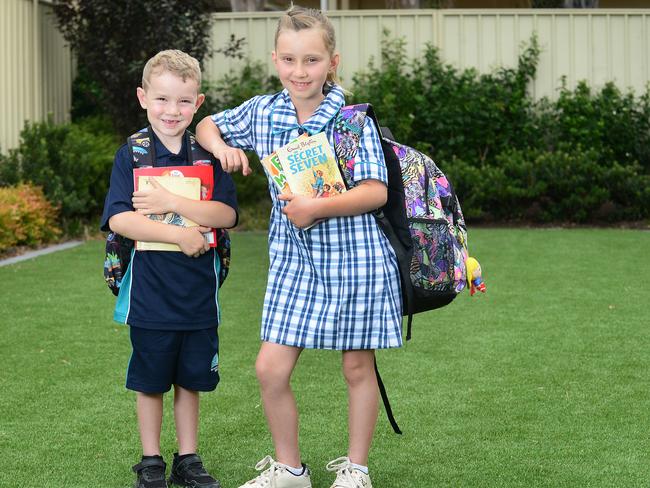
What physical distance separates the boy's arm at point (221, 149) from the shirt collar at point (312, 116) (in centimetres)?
14

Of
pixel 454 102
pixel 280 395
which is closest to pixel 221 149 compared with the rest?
pixel 280 395

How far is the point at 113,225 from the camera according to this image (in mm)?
3803

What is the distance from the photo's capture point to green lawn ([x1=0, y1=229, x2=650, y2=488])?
417 centimetres

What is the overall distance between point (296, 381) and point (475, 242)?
603 centimetres

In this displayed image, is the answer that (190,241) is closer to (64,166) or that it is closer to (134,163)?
(134,163)

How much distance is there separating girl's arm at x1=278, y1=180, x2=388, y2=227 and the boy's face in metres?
0.52

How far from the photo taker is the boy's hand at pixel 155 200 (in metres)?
3.76

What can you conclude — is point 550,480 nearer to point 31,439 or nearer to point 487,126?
point 31,439

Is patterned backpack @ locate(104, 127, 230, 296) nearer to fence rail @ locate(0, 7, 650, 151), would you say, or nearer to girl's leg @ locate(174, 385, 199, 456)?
girl's leg @ locate(174, 385, 199, 456)

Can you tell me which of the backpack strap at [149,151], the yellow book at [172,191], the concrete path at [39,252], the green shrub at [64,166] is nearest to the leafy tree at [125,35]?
the green shrub at [64,166]

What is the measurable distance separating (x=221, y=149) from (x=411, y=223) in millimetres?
666

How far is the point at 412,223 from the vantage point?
3.68 m

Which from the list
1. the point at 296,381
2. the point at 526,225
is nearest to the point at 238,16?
the point at 526,225

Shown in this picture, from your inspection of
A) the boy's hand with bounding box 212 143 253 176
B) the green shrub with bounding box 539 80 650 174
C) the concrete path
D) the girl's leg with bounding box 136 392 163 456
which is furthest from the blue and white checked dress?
the green shrub with bounding box 539 80 650 174
